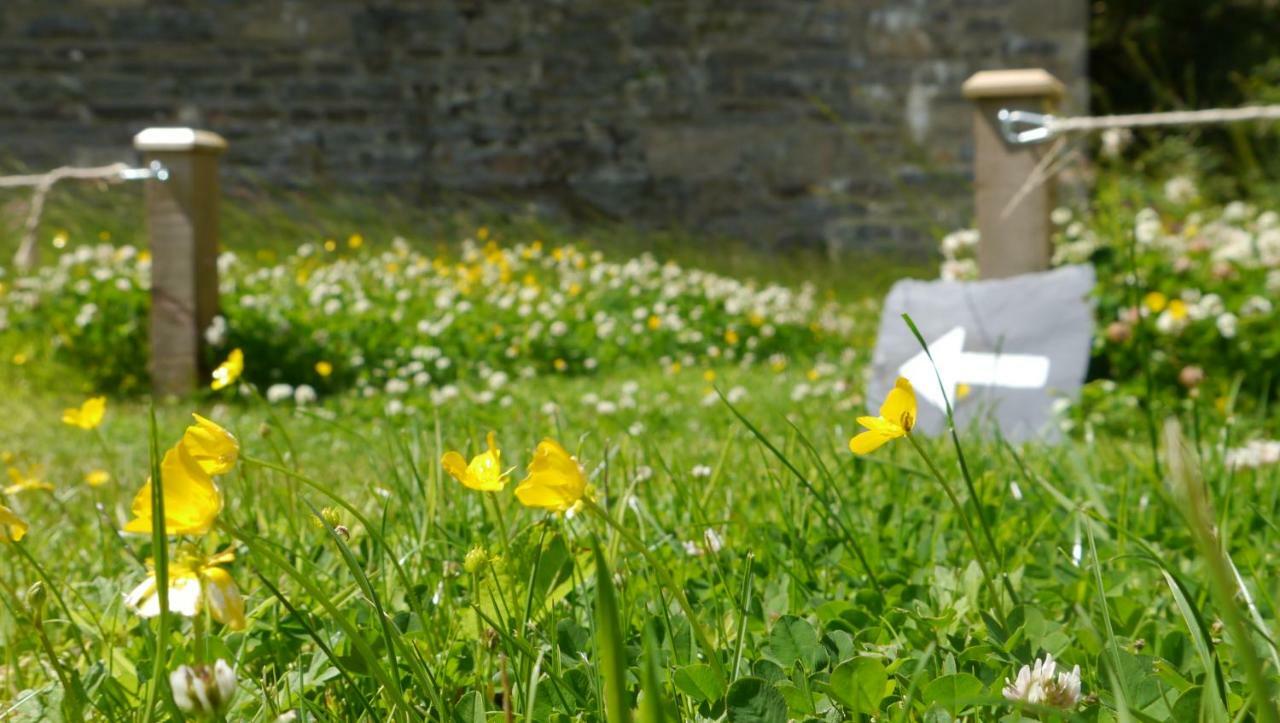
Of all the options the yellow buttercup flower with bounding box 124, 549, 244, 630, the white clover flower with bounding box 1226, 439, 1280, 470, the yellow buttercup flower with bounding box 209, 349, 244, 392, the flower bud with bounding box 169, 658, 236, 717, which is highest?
the yellow buttercup flower with bounding box 209, 349, 244, 392

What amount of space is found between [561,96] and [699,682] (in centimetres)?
824

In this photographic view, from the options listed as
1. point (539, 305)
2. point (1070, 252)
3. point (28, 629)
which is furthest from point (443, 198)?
point (28, 629)

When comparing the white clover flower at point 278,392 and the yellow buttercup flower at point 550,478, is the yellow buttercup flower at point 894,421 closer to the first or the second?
the yellow buttercup flower at point 550,478

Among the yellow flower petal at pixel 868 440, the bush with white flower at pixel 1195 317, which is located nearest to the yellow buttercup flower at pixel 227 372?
the yellow flower petal at pixel 868 440

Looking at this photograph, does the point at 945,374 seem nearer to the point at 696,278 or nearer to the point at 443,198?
the point at 696,278

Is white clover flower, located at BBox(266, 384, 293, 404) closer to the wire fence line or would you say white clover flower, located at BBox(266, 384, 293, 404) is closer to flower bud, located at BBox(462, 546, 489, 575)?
the wire fence line

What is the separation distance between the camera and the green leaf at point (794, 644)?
1.07m

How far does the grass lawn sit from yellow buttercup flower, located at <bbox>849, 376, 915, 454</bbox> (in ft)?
0.22

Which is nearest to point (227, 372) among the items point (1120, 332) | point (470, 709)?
point (470, 709)

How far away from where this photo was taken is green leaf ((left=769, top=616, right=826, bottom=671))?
107 cm

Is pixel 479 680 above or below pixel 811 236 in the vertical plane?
above

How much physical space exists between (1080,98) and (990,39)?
75cm

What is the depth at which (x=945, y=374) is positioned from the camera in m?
3.16

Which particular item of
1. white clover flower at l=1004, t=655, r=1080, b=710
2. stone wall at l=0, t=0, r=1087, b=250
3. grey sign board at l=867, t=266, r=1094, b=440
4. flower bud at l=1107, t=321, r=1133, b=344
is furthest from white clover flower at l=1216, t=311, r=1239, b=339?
stone wall at l=0, t=0, r=1087, b=250
